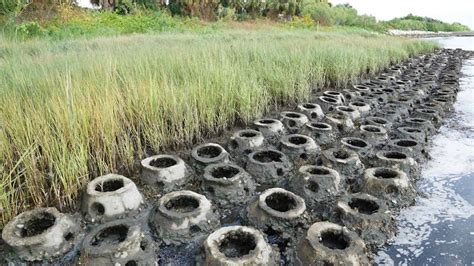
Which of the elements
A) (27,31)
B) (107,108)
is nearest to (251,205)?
(107,108)

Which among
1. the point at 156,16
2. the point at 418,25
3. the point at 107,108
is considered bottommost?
the point at 107,108

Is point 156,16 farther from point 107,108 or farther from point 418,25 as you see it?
point 418,25

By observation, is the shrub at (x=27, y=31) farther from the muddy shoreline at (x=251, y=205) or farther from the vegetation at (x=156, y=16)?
the muddy shoreline at (x=251, y=205)

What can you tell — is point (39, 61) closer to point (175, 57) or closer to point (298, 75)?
point (175, 57)

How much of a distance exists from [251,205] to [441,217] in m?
1.47

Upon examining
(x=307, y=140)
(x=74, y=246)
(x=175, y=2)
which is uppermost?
(x=175, y=2)

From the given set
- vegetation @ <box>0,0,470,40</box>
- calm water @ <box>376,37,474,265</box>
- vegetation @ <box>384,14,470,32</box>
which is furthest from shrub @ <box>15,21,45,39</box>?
vegetation @ <box>384,14,470,32</box>

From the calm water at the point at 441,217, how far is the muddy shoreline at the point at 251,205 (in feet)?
0.36

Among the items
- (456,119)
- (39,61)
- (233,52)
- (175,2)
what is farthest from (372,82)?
(175,2)

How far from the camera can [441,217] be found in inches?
113

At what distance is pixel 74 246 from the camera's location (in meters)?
→ 2.29

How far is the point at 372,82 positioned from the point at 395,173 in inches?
171

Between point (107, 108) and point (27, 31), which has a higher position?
point (27, 31)

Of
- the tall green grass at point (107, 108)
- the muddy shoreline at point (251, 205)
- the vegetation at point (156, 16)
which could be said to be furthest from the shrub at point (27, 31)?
the muddy shoreline at point (251, 205)
